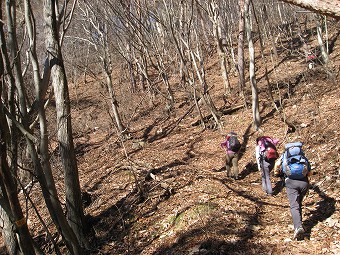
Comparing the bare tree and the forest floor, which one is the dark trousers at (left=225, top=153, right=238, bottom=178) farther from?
the bare tree

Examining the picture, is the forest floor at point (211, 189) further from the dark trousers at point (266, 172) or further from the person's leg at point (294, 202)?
the person's leg at point (294, 202)

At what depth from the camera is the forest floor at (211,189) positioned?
5656mm

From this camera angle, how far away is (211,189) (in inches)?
298

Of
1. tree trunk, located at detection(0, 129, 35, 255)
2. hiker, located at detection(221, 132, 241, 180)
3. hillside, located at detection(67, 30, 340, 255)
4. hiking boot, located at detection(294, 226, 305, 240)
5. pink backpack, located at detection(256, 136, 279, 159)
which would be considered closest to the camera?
tree trunk, located at detection(0, 129, 35, 255)

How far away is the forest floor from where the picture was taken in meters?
5.66

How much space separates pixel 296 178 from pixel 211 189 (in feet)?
8.49

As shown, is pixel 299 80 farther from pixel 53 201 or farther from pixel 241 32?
pixel 53 201

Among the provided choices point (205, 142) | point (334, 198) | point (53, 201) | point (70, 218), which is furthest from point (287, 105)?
point (53, 201)

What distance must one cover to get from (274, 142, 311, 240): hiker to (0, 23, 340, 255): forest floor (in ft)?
1.14

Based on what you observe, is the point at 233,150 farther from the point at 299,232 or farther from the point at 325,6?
the point at 325,6

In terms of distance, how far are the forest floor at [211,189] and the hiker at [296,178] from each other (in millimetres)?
347

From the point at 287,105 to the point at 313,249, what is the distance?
350 inches

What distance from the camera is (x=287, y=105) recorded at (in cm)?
1310

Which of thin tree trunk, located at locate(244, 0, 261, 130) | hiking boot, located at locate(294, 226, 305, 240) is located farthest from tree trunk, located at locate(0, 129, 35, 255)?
thin tree trunk, located at locate(244, 0, 261, 130)
